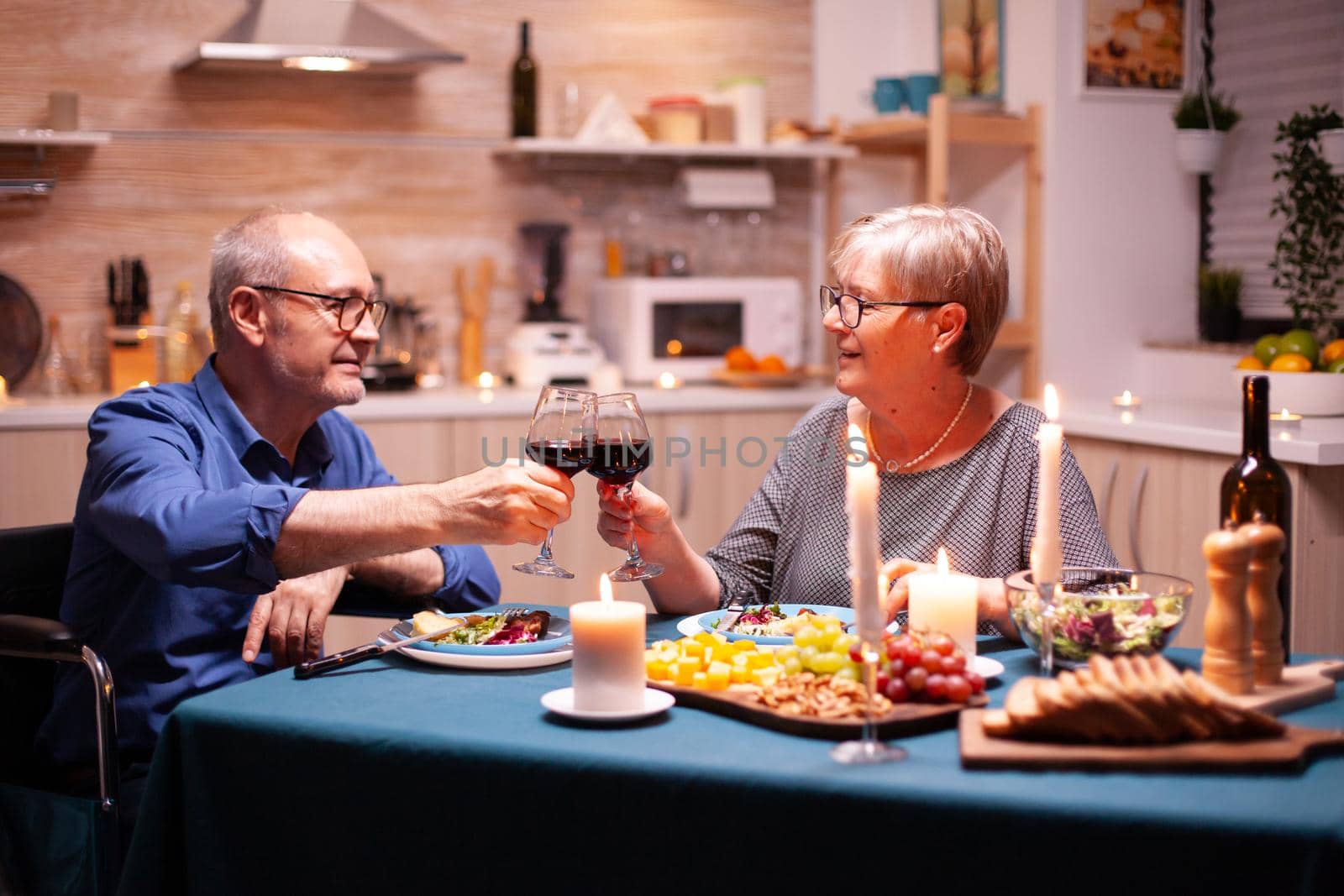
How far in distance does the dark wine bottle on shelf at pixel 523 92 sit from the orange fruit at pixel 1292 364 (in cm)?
231

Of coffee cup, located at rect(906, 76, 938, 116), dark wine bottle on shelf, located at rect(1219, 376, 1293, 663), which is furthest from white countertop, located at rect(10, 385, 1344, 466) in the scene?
dark wine bottle on shelf, located at rect(1219, 376, 1293, 663)

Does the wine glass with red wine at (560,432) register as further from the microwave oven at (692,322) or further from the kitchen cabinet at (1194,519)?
the microwave oven at (692,322)

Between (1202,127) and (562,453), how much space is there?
311 cm

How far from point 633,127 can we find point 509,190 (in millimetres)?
470

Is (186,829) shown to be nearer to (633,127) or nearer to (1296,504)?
(1296,504)

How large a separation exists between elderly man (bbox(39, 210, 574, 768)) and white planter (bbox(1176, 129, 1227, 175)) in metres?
2.79

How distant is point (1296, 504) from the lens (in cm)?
277

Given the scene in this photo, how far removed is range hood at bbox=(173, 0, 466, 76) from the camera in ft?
12.3

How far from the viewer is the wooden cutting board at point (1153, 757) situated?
45.6 inches

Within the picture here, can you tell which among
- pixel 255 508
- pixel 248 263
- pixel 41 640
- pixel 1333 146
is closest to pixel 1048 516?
pixel 255 508

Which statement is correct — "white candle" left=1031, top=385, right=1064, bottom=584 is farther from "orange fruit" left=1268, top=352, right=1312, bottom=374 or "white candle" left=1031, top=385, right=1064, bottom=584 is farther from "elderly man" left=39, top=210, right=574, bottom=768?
"orange fruit" left=1268, top=352, right=1312, bottom=374

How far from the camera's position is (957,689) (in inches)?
52.0

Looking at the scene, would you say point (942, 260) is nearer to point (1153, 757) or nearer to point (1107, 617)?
point (1107, 617)

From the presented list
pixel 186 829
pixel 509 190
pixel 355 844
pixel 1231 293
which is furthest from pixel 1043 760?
pixel 509 190
